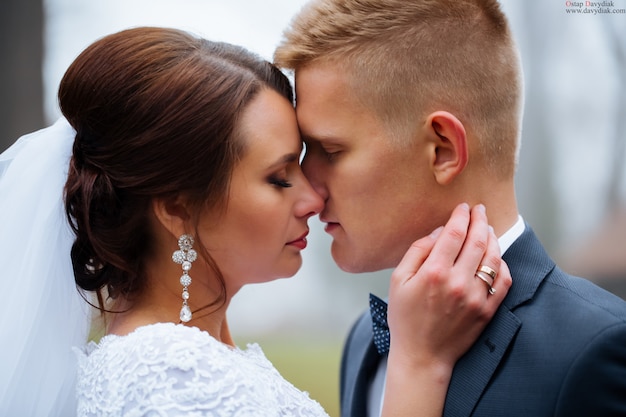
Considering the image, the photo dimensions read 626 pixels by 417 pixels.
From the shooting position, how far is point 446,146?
7.67ft

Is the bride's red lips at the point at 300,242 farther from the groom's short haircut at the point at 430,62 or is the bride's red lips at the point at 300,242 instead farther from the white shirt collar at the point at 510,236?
the white shirt collar at the point at 510,236

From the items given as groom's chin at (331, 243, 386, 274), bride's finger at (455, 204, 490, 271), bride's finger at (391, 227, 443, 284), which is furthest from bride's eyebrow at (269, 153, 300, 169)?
bride's finger at (455, 204, 490, 271)

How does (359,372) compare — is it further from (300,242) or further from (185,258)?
(185,258)

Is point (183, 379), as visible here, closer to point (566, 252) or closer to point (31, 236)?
point (31, 236)

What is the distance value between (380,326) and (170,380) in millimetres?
940

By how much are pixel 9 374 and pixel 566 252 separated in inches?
179

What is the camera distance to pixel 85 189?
2301mm

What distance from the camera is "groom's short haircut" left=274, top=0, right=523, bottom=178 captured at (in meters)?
2.38

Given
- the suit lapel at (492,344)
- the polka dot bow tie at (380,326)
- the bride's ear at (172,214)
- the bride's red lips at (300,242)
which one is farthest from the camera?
the polka dot bow tie at (380,326)

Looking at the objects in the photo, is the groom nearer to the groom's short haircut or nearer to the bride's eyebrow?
the groom's short haircut

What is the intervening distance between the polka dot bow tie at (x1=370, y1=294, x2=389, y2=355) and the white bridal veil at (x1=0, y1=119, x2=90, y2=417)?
43.3 inches

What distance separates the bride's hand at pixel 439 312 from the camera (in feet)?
6.91

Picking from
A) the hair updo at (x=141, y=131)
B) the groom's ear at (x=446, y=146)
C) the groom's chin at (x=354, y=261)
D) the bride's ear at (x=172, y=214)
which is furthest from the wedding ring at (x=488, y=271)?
the bride's ear at (x=172, y=214)

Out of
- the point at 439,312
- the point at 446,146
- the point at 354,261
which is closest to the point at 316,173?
the point at 354,261
